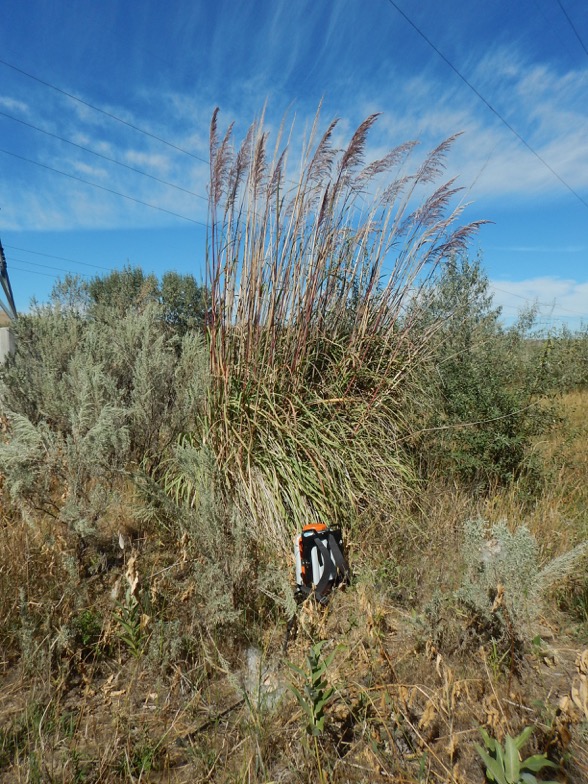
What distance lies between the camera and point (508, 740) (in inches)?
45.4

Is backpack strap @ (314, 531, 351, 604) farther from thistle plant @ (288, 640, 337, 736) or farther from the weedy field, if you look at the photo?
thistle plant @ (288, 640, 337, 736)

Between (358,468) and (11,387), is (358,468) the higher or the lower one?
the lower one

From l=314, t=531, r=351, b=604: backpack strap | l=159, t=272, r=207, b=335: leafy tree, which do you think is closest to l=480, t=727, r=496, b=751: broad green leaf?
l=314, t=531, r=351, b=604: backpack strap

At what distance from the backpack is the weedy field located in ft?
0.46

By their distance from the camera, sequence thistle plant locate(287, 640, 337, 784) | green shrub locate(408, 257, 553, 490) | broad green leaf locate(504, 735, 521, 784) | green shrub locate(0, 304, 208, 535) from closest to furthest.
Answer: broad green leaf locate(504, 735, 521, 784) < thistle plant locate(287, 640, 337, 784) < green shrub locate(0, 304, 208, 535) < green shrub locate(408, 257, 553, 490)

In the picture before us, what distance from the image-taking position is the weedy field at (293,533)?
Answer: 1450mm

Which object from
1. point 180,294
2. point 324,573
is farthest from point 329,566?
point 180,294

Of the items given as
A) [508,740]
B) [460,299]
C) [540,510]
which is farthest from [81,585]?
[460,299]

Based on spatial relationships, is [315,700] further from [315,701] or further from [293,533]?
[293,533]

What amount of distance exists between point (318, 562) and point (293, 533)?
43 cm

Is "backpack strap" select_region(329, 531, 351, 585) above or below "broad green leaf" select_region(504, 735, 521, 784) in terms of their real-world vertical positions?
above

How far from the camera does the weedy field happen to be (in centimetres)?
145

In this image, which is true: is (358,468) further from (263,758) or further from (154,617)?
(263,758)

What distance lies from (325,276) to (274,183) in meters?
0.70
